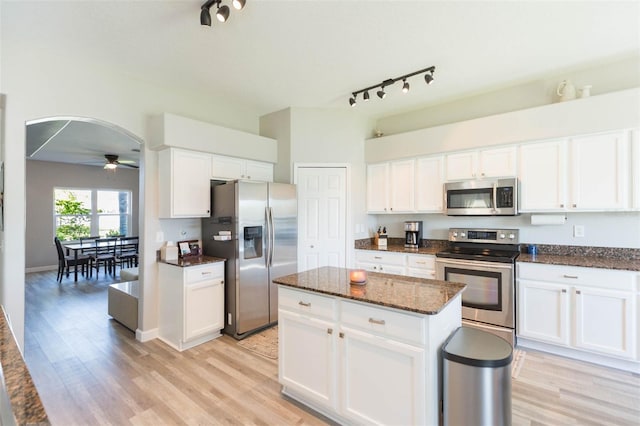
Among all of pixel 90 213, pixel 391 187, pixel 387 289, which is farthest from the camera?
pixel 90 213

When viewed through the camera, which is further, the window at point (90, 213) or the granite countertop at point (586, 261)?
the window at point (90, 213)

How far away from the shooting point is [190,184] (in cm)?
353

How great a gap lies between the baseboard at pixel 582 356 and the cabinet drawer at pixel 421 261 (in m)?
1.15

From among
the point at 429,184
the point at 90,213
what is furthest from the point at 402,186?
the point at 90,213

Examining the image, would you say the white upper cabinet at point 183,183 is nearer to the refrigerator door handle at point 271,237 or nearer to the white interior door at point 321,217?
the refrigerator door handle at point 271,237

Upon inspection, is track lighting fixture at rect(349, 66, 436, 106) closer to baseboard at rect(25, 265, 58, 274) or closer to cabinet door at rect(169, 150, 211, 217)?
cabinet door at rect(169, 150, 211, 217)

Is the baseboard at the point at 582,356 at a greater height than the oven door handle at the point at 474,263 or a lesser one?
lesser

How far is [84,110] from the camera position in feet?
10.1

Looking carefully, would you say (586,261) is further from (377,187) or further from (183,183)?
(183,183)

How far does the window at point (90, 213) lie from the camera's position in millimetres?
7897

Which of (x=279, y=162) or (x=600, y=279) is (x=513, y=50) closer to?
(x=600, y=279)

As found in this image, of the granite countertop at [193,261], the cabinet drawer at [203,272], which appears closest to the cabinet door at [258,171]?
the granite countertop at [193,261]

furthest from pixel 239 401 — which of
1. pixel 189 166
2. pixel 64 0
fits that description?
pixel 64 0

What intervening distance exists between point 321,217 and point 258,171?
3.64 feet
